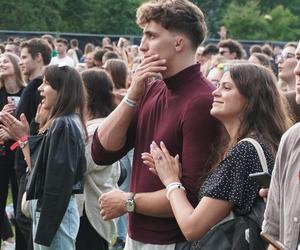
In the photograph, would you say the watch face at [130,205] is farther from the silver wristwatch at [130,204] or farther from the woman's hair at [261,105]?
the woman's hair at [261,105]

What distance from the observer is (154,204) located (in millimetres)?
4496

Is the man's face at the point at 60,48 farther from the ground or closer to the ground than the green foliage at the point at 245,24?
farther from the ground

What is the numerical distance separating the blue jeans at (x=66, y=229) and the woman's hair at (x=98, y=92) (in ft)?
3.74

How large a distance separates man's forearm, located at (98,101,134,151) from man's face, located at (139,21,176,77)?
33 cm

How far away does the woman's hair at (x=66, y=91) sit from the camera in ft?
22.3

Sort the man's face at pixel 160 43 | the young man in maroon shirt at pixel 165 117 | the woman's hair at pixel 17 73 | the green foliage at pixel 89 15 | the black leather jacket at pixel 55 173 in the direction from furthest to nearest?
the green foliage at pixel 89 15
the woman's hair at pixel 17 73
the black leather jacket at pixel 55 173
the man's face at pixel 160 43
the young man in maroon shirt at pixel 165 117

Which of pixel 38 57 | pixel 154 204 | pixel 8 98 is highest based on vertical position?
pixel 154 204

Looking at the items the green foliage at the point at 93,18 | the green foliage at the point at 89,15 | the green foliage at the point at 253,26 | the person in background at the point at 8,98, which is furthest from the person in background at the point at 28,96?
the green foliage at the point at 253,26

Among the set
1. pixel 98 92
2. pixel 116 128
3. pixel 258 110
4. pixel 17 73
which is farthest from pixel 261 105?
pixel 17 73

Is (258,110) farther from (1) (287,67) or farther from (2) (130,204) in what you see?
(1) (287,67)

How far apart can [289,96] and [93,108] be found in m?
2.19

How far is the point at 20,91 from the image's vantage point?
9.57 metres

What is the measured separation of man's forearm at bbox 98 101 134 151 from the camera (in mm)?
4758

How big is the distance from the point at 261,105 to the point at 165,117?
1.68ft
